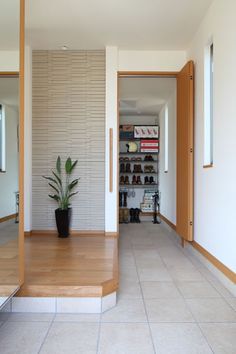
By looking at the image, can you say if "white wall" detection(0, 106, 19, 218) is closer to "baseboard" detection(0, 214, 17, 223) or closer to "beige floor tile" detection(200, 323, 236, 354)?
"baseboard" detection(0, 214, 17, 223)

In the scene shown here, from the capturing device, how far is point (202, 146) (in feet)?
12.0

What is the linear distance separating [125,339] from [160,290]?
872 millimetres

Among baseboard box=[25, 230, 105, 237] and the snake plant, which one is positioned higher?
the snake plant

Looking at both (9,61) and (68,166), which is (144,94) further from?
(9,61)

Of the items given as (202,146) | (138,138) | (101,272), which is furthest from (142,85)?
(101,272)

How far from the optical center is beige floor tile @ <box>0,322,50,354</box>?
5.95 ft

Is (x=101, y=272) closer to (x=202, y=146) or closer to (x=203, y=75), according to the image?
(x=202, y=146)

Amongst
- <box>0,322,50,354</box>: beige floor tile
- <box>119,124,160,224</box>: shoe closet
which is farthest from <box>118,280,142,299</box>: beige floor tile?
<box>119,124,160,224</box>: shoe closet

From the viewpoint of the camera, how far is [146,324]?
83.4 inches

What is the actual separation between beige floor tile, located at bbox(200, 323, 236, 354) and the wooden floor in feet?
2.51

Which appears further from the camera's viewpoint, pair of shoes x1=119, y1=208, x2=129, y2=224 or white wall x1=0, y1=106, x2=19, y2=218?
pair of shoes x1=119, y1=208, x2=129, y2=224

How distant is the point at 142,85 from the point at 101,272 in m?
4.05

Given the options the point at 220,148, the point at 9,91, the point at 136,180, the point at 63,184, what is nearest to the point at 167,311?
the point at 220,148

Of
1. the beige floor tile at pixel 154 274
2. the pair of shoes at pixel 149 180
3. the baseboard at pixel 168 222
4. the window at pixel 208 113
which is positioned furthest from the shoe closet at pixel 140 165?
the beige floor tile at pixel 154 274
